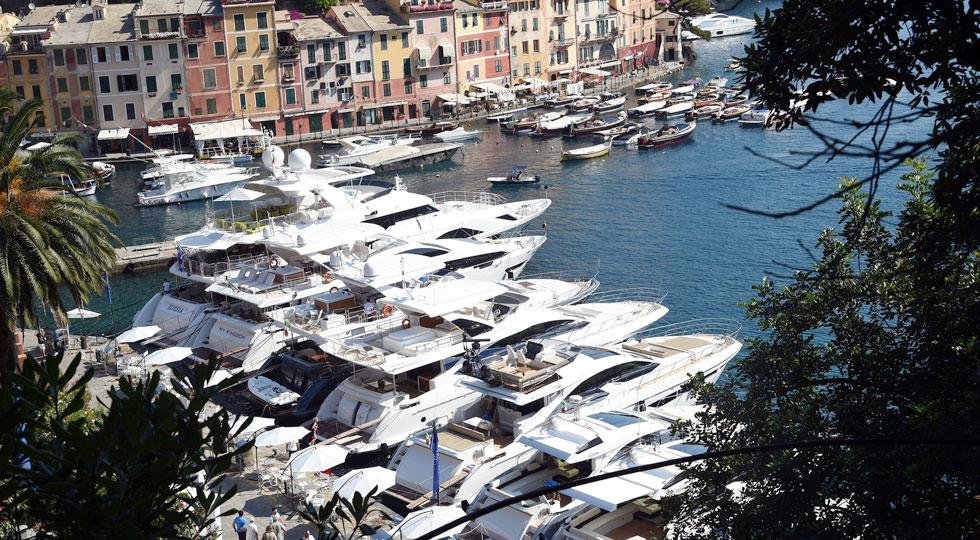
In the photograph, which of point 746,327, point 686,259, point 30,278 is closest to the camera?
point 30,278

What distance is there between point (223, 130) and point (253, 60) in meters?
6.03

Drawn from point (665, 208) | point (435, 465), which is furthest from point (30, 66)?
point (435, 465)

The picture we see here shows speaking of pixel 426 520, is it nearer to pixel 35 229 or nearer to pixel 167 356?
pixel 35 229

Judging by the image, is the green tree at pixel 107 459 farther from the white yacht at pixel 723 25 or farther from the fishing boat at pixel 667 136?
the white yacht at pixel 723 25

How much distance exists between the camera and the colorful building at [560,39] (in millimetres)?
87000

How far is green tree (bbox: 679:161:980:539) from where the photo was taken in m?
9.46

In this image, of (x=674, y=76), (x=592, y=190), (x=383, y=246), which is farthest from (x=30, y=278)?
(x=674, y=76)

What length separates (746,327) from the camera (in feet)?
105

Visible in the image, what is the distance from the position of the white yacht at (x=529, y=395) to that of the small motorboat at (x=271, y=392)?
4.85 m

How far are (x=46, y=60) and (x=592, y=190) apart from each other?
121 feet

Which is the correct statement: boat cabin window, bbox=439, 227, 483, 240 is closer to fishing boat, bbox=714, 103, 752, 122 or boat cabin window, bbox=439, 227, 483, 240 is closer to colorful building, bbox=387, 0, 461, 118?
fishing boat, bbox=714, 103, 752, 122

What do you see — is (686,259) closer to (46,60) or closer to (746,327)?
(746,327)

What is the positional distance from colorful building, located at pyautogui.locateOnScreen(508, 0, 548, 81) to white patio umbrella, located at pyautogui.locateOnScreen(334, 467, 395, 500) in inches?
2595

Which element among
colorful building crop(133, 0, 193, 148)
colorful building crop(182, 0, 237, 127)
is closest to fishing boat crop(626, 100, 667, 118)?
colorful building crop(182, 0, 237, 127)
